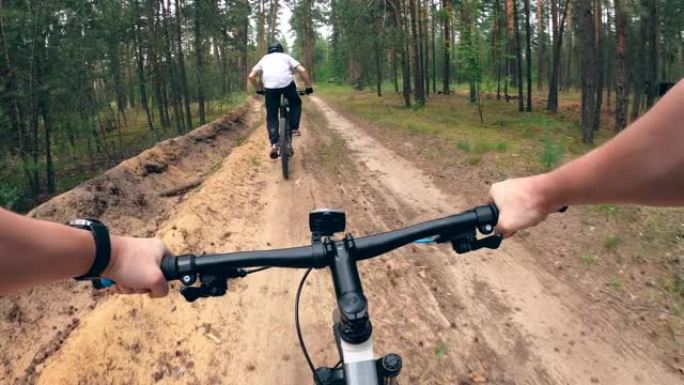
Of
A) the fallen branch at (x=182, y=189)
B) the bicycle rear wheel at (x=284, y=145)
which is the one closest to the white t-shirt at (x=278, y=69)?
the bicycle rear wheel at (x=284, y=145)

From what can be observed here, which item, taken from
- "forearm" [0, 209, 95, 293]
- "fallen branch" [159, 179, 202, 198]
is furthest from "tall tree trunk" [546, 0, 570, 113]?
"forearm" [0, 209, 95, 293]

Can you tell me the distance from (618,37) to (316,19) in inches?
1326

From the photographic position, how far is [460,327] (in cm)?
391

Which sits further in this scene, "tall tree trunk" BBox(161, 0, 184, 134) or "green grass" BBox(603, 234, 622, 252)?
"tall tree trunk" BBox(161, 0, 184, 134)

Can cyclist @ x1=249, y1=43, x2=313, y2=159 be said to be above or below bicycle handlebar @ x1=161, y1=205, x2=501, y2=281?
above

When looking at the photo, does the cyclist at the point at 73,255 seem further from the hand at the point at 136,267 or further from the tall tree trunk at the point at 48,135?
the tall tree trunk at the point at 48,135

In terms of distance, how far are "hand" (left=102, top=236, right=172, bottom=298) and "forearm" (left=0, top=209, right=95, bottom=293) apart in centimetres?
11

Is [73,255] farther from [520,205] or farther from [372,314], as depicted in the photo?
[372,314]

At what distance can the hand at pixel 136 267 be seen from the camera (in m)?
1.42

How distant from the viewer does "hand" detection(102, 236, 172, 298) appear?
1.42 meters

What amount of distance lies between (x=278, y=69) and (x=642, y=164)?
8373 millimetres

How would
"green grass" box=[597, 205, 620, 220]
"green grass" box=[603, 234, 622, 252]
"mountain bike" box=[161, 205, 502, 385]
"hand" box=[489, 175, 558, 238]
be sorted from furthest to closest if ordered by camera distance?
"green grass" box=[597, 205, 620, 220] < "green grass" box=[603, 234, 622, 252] < "hand" box=[489, 175, 558, 238] < "mountain bike" box=[161, 205, 502, 385]

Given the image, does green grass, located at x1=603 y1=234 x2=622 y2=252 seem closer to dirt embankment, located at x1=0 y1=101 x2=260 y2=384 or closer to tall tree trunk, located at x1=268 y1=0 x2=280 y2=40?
dirt embankment, located at x1=0 y1=101 x2=260 y2=384

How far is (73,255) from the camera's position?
1248 millimetres
